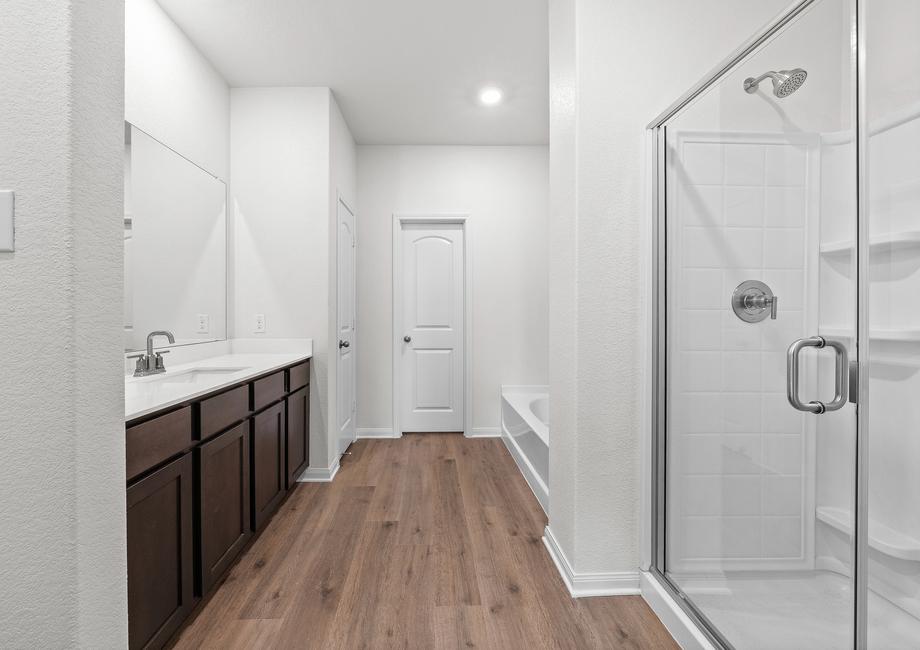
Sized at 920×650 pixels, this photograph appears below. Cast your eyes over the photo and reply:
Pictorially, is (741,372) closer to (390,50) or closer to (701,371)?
(701,371)

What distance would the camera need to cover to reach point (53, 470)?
0.96m

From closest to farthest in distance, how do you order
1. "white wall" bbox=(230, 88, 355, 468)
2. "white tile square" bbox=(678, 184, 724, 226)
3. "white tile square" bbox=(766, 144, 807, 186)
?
A: "white tile square" bbox=(766, 144, 807, 186) < "white tile square" bbox=(678, 184, 724, 226) < "white wall" bbox=(230, 88, 355, 468)

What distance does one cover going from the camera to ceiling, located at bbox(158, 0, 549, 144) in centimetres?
252

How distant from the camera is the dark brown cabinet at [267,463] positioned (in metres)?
2.38

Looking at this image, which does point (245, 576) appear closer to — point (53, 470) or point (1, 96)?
point (53, 470)

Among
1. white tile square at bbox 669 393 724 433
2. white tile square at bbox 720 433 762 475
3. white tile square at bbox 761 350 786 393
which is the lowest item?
white tile square at bbox 720 433 762 475

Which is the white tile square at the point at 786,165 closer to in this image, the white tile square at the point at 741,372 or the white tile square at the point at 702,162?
the white tile square at the point at 702,162

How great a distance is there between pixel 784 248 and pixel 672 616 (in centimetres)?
124

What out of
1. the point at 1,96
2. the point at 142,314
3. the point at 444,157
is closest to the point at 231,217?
the point at 142,314

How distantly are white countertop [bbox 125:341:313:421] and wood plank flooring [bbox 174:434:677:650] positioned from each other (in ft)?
2.65

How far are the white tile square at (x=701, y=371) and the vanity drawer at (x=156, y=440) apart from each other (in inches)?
66.2

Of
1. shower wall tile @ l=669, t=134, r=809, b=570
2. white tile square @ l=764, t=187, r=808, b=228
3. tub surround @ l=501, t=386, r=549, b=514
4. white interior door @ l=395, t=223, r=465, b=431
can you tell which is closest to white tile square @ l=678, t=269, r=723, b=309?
shower wall tile @ l=669, t=134, r=809, b=570

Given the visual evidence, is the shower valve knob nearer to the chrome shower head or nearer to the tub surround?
the chrome shower head

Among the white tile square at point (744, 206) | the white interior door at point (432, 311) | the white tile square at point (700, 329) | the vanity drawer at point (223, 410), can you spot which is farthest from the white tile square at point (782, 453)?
the white interior door at point (432, 311)
